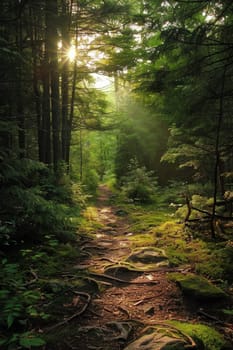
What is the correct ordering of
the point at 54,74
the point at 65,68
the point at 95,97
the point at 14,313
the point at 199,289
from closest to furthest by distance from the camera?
the point at 14,313 < the point at 199,289 < the point at 54,74 < the point at 65,68 < the point at 95,97

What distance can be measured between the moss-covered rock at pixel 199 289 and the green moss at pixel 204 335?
638mm

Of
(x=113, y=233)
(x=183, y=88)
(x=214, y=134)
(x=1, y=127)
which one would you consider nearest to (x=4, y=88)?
(x=1, y=127)

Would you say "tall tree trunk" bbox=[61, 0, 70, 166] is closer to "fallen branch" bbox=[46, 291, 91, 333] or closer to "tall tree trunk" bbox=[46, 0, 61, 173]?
"tall tree trunk" bbox=[46, 0, 61, 173]

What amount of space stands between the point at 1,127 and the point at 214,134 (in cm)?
540

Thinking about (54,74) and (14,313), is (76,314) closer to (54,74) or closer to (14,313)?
(14,313)

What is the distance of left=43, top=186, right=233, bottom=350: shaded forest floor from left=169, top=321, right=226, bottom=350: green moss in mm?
154

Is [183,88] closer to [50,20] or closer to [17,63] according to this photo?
[17,63]

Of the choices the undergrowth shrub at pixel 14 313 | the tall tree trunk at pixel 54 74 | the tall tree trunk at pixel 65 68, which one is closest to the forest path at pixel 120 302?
the undergrowth shrub at pixel 14 313

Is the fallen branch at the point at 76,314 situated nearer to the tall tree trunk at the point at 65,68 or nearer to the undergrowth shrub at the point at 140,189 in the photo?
the tall tree trunk at the point at 65,68

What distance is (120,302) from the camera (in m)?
4.23

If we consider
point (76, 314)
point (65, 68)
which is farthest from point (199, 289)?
point (65, 68)

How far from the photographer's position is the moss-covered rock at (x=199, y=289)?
3957mm

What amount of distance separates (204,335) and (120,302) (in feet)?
4.53

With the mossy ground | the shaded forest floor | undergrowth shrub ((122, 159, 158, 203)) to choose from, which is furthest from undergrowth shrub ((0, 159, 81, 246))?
undergrowth shrub ((122, 159, 158, 203))
